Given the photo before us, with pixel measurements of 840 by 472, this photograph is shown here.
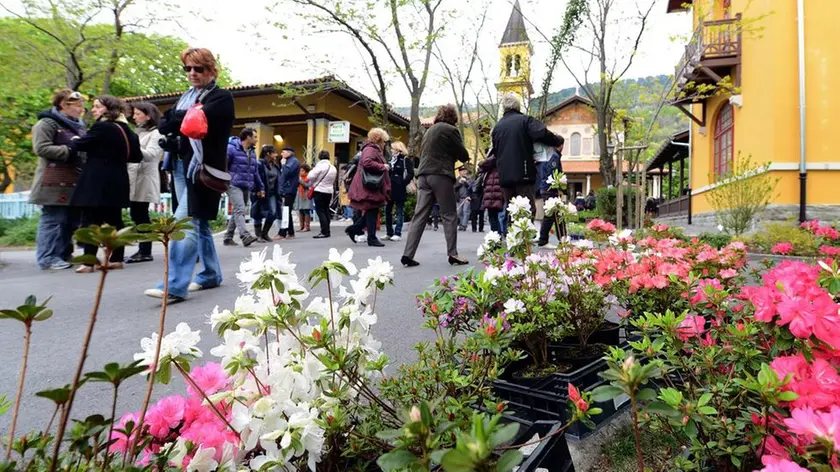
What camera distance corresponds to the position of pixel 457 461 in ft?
1.62

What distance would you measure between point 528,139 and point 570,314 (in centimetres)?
378

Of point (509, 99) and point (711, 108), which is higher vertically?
point (711, 108)

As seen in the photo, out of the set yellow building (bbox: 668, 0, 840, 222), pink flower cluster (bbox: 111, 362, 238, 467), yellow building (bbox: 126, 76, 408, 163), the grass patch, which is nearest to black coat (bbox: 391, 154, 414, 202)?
yellow building (bbox: 668, 0, 840, 222)

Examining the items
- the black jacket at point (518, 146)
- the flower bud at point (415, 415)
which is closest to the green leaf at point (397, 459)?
the flower bud at point (415, 415)

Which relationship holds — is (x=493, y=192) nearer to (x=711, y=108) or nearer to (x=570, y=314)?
(x=570, y=314)

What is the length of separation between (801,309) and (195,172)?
11.8 feet

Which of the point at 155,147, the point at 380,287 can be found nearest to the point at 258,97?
the point at 155,147

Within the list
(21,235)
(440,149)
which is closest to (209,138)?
(440,149)

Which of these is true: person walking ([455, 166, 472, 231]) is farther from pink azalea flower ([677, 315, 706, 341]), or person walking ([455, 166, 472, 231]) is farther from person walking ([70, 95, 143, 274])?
pink azalea flower ([677, 315, 706, 341])

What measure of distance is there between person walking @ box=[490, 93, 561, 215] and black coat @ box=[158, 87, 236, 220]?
10.1 ft

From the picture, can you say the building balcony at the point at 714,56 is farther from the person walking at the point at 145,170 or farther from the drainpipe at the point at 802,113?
the person walking at the point at 145,170

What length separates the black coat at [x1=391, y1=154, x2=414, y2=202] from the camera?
9.14m

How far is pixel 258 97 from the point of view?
1791 centimetres

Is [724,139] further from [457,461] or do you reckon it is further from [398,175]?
[457,461]
